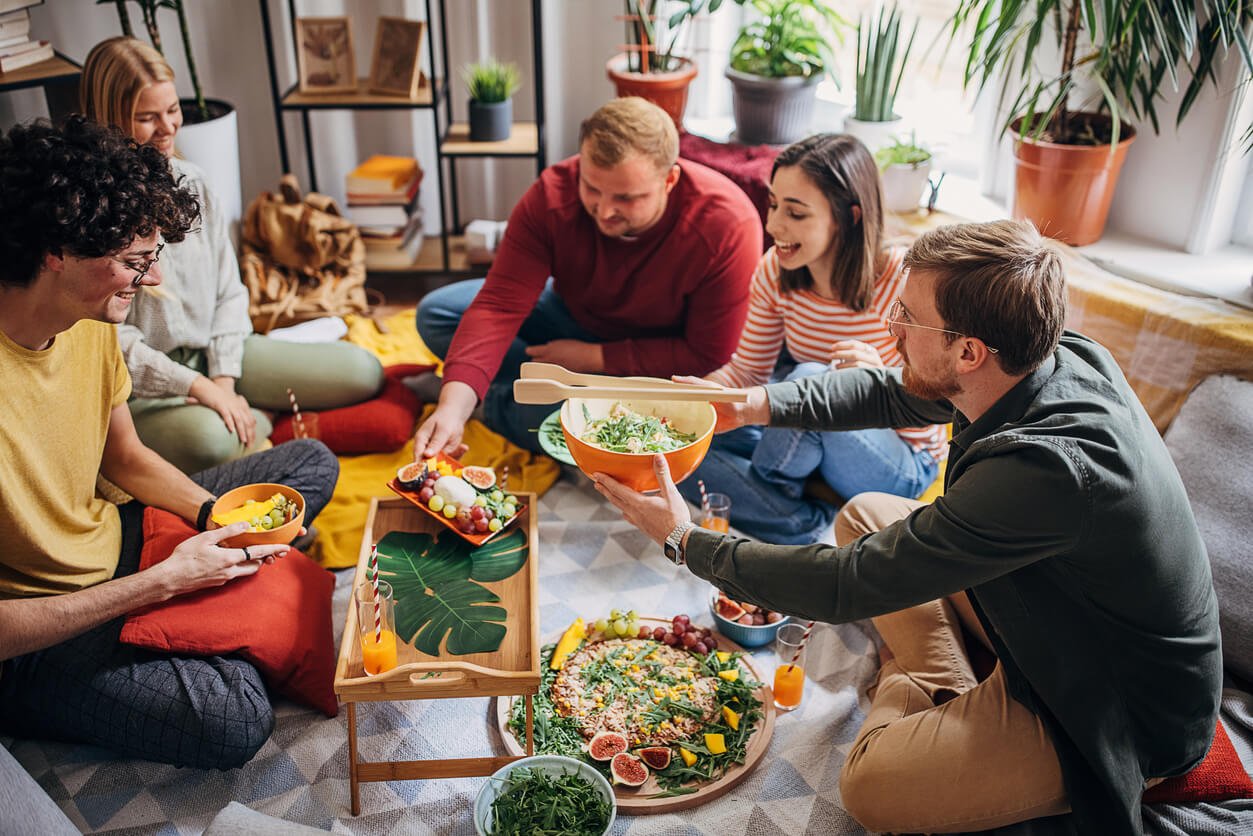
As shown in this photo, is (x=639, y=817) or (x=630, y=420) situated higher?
(x=630, y=420)

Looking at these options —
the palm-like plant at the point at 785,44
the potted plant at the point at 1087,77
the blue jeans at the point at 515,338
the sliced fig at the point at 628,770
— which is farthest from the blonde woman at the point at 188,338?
the potted plant at the point at 1087,77

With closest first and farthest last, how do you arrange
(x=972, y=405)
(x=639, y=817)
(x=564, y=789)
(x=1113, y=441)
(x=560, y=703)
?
(x=1113, y=441), (x=972, y=405), (x=564, y=789), (x=639, y=817), (x=560, y=703)

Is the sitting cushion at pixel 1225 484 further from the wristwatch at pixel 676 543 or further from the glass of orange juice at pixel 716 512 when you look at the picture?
the wristwatch at pixel 676 543

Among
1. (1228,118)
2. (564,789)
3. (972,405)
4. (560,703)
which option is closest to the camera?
(972,405)

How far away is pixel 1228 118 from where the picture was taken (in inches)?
106

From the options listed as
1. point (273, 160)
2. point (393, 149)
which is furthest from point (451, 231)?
point (273, 160)

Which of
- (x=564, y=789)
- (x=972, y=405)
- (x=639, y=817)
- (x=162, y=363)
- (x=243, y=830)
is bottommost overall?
(x=639, y=817)

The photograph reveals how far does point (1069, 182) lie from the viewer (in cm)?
289

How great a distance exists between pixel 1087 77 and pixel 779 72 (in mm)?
949

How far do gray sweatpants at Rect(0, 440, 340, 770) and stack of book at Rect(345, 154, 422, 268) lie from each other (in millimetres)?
2070

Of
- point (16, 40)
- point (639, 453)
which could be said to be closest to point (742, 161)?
point (639, 453)

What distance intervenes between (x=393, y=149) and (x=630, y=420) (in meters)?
2.42

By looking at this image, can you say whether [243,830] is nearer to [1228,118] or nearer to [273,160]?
[1228,118]

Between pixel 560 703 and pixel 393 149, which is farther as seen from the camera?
pixel 393 149
